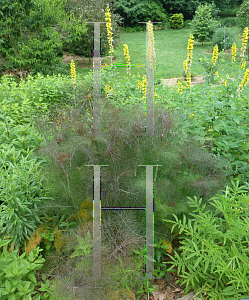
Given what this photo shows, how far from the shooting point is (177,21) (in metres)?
19.5

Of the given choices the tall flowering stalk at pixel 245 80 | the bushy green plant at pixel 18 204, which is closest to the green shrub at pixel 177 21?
the tall flowering stalk at pixel 245 80

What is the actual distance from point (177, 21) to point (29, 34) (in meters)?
15.0

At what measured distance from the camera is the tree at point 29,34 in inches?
273

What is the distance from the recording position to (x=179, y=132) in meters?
2.45

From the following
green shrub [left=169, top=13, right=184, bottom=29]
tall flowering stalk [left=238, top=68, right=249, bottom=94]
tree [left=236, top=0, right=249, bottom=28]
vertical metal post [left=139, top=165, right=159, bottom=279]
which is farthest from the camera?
Answer: green shrub [left=169, top=13, right=184, bottom=29]

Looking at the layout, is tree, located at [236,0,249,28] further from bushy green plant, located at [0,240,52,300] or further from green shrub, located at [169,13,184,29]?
bushy green plant, located at [0,240,52,300]

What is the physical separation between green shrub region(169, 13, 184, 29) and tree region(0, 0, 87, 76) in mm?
14008

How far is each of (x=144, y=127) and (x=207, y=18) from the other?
1467cm

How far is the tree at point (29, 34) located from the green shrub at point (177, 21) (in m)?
14.0

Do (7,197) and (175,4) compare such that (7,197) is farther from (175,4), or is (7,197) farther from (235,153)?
(175,4)

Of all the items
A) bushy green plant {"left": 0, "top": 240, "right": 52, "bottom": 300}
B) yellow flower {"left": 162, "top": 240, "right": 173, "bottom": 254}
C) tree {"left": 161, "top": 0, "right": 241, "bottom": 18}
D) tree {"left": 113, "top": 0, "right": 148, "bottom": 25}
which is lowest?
yellow flower {"left": 162, "top": 240, "right": 173, "bottom": 254}

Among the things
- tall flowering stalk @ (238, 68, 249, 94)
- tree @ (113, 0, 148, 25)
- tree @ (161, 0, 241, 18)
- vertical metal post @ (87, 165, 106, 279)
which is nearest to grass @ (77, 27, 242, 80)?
tree @ (113, 0, 148, 25)

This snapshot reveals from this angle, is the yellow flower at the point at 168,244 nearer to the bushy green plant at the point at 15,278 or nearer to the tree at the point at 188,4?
the bushy green plant at the point at 15,278

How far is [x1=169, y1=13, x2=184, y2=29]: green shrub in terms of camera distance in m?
19.4
